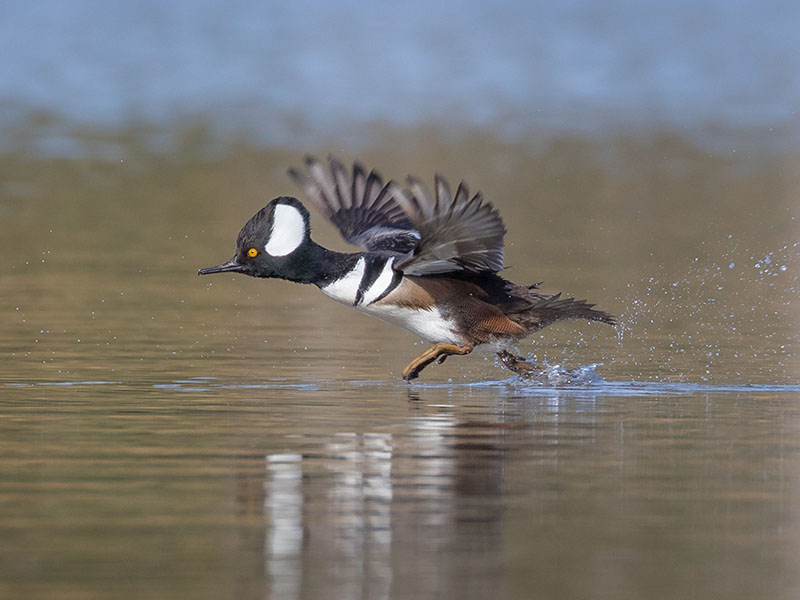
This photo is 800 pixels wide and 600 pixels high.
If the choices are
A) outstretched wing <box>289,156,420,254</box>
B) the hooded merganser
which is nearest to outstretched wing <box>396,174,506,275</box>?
the hooded merganser

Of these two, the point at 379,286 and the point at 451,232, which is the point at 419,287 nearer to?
the point at 379,286

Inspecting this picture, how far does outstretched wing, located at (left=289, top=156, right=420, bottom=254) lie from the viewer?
13625 millimetres

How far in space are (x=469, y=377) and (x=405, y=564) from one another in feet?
19.8

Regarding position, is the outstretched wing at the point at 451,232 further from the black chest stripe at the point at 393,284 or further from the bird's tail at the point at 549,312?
the bird's tail at the point at 549,312

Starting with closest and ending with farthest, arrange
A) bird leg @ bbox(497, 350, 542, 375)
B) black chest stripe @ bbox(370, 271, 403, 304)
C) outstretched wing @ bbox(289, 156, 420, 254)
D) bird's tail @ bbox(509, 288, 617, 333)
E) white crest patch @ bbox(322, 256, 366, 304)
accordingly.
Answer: black chest stripe @ bbox(370, 271, 403, 304), white crest patch @ bbox(322, 256, 366, 304), bird's tail @ bbox(509, 288, 617, 333), bird leg @ bbox(497, 350, 542, 375), outstretched wing @ bbox(289, 156, 420, 254)

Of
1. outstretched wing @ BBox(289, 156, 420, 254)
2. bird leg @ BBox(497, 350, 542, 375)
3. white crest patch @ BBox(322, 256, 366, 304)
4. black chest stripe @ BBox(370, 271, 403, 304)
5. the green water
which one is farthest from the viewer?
outstretched wing @ BBox(289, 156, 420, 254)

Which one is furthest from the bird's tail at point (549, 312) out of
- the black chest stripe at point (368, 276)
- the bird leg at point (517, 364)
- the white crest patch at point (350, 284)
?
the white crest patch at point (350, 284)

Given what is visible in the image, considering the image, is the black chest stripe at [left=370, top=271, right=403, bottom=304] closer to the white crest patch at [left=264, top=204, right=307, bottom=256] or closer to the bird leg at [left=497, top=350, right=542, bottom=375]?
the white crest patch at [left=264, top=204, right=307, bottom=256]

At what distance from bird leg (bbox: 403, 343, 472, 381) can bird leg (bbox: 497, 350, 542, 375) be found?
0.39 m

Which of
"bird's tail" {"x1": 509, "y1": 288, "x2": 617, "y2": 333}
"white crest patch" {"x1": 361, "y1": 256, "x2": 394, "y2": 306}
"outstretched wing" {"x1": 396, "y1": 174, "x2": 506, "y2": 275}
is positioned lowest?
"bird's tail" {"x1": 509, "y1": 288, "x2": 617, "y2": 333}

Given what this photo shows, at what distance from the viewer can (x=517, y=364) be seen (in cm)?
1248

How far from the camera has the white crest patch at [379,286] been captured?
39.3 ft

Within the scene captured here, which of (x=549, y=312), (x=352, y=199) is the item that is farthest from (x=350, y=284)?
(x=352, y=199)

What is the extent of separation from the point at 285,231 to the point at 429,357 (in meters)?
1.34
